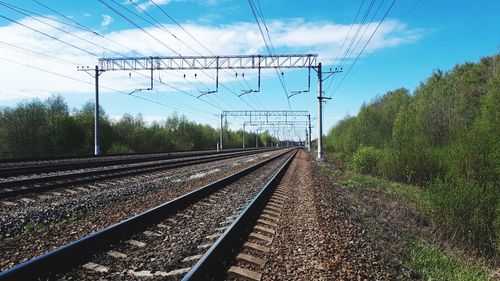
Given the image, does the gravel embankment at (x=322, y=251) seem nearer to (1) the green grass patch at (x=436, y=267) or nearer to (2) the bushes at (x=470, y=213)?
(1) the green grass patch at (x=436, y=267)

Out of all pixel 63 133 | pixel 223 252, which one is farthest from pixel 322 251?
pixel 63 133

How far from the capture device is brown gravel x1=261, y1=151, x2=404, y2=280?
5.10 metres

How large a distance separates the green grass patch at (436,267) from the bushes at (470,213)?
3.75 meters

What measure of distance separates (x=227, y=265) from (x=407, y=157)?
20.4 m

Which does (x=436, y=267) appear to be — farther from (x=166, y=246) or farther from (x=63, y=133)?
(x=63, y=133)

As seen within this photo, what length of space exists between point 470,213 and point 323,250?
309 inches

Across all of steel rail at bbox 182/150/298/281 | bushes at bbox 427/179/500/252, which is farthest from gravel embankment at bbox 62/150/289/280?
bushes at bbox 427/179/500/252

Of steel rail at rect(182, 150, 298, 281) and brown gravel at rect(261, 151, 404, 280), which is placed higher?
steel rail at rect(182, 150, 298, 281)

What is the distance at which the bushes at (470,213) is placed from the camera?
11.3 metres

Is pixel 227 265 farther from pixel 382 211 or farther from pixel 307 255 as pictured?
pixel 382 211

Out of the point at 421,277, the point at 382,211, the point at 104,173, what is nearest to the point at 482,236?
the point at 382,211

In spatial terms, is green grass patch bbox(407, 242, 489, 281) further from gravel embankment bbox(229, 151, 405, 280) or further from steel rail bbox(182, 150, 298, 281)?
steel rail bbox(182, 150, 298, 281)

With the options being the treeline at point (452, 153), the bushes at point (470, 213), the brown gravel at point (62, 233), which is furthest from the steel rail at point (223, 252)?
the treeline at point (452, 153)

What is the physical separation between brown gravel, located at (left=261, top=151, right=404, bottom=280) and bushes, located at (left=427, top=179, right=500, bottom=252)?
4148mm
